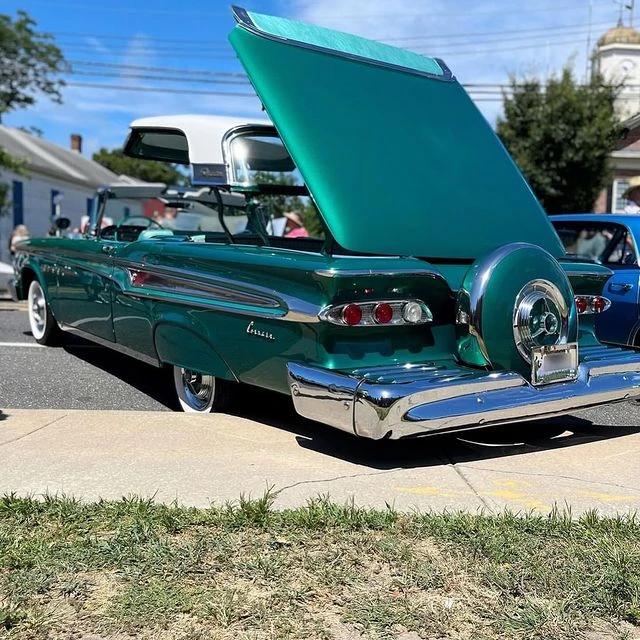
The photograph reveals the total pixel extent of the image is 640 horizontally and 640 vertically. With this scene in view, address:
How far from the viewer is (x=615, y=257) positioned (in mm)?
6363

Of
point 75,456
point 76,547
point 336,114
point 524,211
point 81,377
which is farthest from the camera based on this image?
point 81,377

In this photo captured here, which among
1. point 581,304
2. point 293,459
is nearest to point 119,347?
point 293,459

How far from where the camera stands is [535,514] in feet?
10.9

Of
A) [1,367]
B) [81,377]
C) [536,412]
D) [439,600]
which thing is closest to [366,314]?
[536,412]

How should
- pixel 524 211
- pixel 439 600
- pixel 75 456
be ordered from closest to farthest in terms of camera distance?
pixel 439 600
pixel 75 456
pixel 524 211

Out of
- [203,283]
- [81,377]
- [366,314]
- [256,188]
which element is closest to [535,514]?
[366,314]

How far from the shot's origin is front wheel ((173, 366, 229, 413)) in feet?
15.7

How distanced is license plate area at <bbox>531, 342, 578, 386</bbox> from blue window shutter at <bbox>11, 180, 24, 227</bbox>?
25524mm

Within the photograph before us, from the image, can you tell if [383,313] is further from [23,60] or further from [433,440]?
[23,60]

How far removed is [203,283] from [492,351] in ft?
5.48

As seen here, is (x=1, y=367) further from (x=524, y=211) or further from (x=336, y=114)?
(x=524, y=211)

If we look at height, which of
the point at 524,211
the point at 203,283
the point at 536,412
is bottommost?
the point at 536,412

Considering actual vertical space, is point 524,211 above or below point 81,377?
above

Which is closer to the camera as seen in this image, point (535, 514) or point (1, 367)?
point (535, 514)
